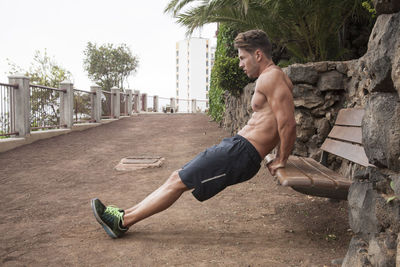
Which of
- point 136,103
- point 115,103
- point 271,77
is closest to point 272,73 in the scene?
point 271,77

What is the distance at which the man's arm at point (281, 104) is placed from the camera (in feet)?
7.92

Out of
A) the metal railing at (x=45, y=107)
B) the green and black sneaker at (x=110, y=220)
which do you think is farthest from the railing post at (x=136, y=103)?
the green and black sneaker at (x=110, y=220)

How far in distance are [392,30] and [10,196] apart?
460cm

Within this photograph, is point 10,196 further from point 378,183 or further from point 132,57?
point 132,57

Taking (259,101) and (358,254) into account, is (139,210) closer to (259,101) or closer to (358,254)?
(259,101)

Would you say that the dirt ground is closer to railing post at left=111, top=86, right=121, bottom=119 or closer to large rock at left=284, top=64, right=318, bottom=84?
large rock at left=284, top=64, right=318, bottom=84

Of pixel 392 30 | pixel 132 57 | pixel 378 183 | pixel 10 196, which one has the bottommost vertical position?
pixel 10 196

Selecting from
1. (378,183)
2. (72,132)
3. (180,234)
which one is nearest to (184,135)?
(72,132)

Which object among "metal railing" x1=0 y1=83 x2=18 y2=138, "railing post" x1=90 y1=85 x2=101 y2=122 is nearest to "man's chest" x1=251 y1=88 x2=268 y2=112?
"metal railing" x1=0 y1=83 x2=18 y2=138

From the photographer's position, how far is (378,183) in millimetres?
1648

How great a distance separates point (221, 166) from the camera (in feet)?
8.15

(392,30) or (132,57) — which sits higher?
(132,57)

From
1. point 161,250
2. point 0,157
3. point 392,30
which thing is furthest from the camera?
point 0,157

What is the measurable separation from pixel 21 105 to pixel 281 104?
767 cm
